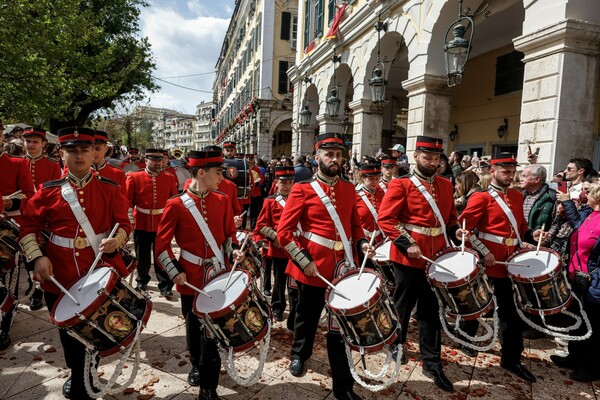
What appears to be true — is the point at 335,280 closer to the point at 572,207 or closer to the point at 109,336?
the point at 109,336

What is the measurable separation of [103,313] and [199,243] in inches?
37.3

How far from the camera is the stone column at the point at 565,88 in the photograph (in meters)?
5.95

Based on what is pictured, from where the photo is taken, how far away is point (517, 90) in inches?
434

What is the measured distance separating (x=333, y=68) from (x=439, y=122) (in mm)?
7212

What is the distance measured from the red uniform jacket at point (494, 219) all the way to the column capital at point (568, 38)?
11.1 ft

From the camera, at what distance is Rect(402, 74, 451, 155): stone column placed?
942cm

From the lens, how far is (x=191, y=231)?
130 inches

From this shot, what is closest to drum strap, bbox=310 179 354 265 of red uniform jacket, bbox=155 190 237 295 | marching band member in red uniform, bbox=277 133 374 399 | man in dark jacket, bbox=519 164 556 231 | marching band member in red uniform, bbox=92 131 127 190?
marching band member in red uniform, bbox=277 133 374 399

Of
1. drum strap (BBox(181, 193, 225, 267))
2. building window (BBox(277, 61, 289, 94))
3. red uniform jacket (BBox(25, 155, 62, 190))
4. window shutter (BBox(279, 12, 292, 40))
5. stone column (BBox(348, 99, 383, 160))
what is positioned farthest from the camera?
building window (BBox(277, 61, 289, 94))

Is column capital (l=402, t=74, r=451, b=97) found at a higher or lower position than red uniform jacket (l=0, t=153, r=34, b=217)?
higher

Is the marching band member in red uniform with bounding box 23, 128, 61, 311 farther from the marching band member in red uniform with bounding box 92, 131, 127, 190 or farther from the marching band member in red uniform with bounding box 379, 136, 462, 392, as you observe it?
the marching band member in red uniform with bounding box 379, 136, 462, 392

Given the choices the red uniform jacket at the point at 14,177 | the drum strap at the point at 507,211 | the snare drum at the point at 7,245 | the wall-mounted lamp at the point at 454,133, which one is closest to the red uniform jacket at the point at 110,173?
the red uniform jacket at the point at 14,177

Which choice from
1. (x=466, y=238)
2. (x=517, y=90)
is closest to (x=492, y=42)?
(x=517, y=90)

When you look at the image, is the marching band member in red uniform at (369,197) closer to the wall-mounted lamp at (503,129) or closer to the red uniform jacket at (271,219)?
the red uniform jacket at (271,219)
